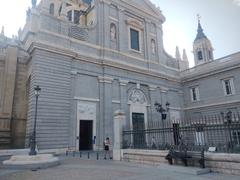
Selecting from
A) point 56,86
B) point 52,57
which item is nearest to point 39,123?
point 56,86

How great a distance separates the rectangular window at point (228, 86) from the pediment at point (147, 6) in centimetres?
1248

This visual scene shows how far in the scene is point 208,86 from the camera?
2595 cm

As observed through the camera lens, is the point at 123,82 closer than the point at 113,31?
Yes

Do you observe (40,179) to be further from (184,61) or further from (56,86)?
(184,61)

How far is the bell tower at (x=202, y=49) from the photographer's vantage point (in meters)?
40.2

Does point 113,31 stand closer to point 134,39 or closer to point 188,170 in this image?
point 134,39

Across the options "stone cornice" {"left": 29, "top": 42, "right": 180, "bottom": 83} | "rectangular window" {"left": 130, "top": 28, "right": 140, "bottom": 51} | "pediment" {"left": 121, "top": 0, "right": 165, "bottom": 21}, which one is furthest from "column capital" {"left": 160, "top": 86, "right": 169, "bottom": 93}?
"pediment" {"left": 121, "top": 0, "right": 165, "bottom": 21}

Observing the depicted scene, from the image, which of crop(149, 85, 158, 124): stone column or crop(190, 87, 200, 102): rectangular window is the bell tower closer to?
crop(190, 87, 200, 102): rectangular window

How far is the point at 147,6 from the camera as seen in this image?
2841cm

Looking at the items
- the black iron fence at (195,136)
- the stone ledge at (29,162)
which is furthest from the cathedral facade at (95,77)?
the black iron fence at (195,136)

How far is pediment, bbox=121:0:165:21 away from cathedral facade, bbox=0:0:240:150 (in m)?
0.17

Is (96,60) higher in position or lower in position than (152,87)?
higher

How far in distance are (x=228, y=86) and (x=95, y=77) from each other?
1559 centimetres

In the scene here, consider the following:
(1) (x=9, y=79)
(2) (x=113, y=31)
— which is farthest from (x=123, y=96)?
(1) (x=9, y=79)
